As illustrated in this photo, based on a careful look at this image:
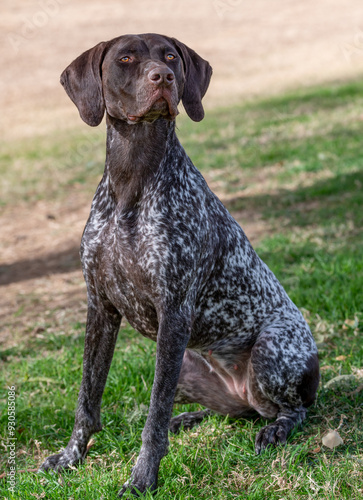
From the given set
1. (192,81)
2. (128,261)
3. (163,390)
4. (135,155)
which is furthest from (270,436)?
(192,81)

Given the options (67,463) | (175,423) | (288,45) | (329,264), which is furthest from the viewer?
(288,45)

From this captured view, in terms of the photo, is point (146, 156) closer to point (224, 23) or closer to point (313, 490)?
point (313, 490)

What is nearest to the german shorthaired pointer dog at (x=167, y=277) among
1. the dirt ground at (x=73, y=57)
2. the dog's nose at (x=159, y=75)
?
the dog's nose at (x=159, y=75)

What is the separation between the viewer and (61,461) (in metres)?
3.38

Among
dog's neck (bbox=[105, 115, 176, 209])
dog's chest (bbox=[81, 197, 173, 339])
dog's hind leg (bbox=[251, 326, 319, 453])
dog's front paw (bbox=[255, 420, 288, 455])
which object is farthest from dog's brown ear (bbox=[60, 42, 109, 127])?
dog's front paw (bbox=[255, 420, 288, 455])

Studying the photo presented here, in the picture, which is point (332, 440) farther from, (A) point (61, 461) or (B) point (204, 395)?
(A) point (61, 461)

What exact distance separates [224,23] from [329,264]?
71.1ft

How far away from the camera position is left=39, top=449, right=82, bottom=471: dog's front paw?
3.35 meters

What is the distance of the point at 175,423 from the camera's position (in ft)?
12.1

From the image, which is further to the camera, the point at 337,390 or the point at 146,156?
the point at 337,390

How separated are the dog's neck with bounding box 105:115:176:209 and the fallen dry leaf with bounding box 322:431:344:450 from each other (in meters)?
1.44

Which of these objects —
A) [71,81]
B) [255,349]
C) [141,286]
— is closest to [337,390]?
[255,349]

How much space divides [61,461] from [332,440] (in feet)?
4.35

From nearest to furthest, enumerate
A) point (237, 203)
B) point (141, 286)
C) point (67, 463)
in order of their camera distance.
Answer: point (141, 286)
point (67, 463)
point (237, 203)
